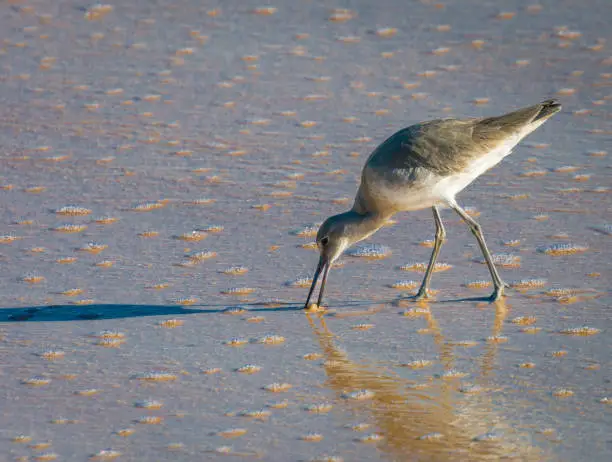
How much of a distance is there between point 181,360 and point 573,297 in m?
2.07

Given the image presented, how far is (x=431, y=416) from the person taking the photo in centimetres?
479

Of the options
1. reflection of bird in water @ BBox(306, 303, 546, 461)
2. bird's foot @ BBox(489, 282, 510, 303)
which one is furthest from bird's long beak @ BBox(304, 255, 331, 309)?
bird's foot @ BBox(489, 282, 510, 303)

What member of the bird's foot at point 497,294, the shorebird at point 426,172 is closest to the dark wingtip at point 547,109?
the shorebird at point 426,172

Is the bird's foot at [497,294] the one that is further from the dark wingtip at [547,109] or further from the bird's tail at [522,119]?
the dark wingtip at [547,109]

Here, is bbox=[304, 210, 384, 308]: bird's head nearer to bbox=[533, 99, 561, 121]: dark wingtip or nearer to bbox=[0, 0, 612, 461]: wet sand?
bbox=[0, 0, 612, 461]: wet sand

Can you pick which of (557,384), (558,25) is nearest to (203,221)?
(557,384)

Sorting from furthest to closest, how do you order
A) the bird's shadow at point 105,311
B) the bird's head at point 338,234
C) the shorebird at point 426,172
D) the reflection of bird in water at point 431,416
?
the bird's head at point 338,234
the shorebird at point 426,172
the bird's shadow at point 105,311
the reflection of bird in water at point 431,416

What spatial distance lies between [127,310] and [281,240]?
4.15ft

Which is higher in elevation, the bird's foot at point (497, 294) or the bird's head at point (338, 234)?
the bird's head at point (338, 234)

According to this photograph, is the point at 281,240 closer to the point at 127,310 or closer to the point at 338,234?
the point at 338,234

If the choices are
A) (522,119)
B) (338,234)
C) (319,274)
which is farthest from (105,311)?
(522,119)

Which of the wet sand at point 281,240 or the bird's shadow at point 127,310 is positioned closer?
the wet sand at point 281,240

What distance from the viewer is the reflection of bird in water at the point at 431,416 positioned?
447 cm

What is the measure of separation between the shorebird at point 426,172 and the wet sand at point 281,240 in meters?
0.27
